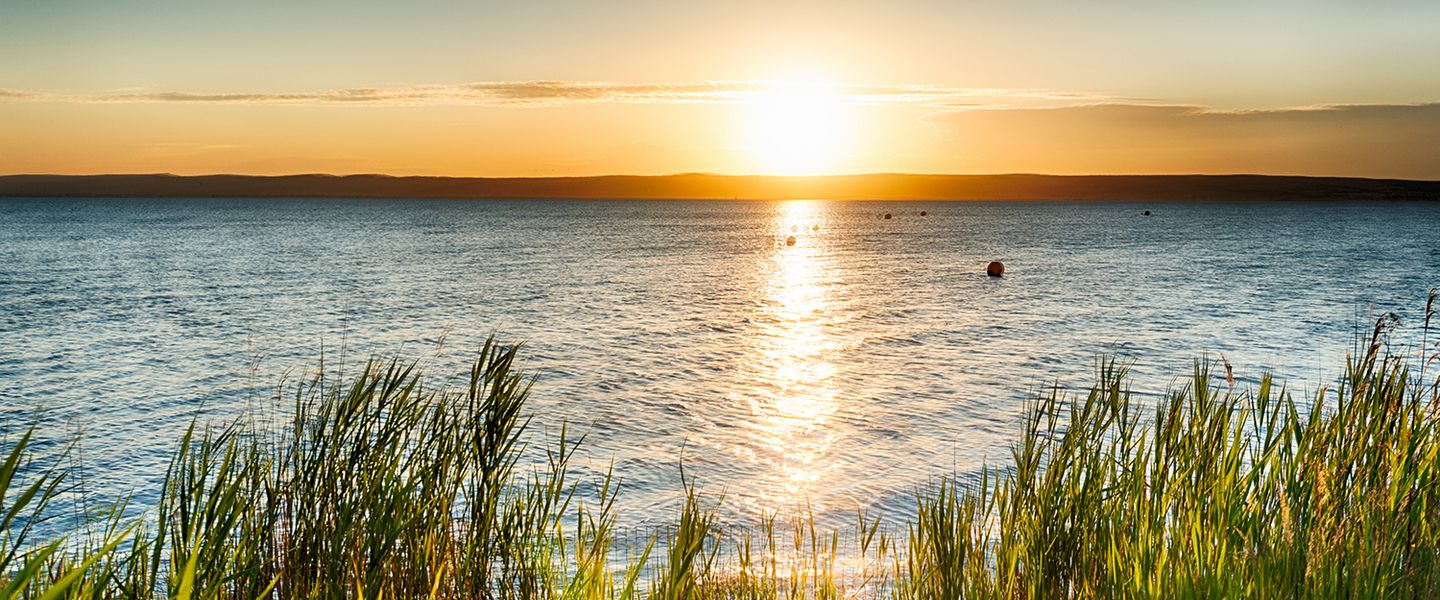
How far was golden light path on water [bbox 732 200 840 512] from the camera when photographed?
1568 centimetres

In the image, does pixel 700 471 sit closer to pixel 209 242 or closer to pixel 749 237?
pixel 209 242

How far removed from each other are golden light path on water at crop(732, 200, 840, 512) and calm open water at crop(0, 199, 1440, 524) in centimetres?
8

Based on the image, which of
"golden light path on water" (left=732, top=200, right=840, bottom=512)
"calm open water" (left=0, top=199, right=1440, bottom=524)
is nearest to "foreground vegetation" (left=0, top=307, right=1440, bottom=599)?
"calm open water" (left=0, top=199, right=1440, bottom=524)

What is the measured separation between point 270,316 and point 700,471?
25.1 metres

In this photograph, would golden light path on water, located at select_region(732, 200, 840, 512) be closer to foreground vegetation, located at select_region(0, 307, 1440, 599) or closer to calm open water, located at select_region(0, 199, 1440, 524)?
calm open water, located at select_region(0, 199, 1440, 524)

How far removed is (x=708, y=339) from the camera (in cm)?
Answer: 3162

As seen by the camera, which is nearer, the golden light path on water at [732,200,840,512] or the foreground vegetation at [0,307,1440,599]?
the foreground vegetation at [0,307,1440,599]

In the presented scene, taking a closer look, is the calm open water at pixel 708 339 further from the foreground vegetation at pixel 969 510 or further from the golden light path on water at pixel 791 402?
the foreground vegetation at pixel 969 510

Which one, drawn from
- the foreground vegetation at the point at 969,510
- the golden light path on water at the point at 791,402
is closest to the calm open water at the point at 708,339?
the golden light path on water at the point at 791,402

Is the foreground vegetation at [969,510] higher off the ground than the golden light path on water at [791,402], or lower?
higher

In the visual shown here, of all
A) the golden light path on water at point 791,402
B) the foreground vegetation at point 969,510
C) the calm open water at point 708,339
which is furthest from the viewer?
the calm open water at point 708,339

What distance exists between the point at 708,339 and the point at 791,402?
32.0ft

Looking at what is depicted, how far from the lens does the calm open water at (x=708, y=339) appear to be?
57.8 feet

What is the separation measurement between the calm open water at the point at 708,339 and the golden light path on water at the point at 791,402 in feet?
0.27
